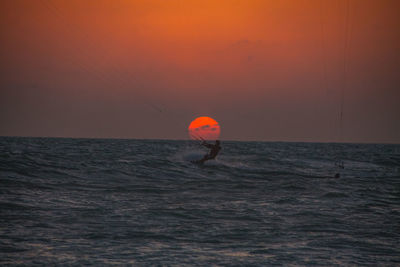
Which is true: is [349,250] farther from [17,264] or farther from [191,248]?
[17,264]

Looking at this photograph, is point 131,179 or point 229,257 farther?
point 131,179

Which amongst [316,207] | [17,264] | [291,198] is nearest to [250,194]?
[291,198]

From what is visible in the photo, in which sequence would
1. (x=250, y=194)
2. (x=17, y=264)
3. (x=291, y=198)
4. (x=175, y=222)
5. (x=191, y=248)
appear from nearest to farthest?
(x=17, y=264) < (x=191, y=248) < (x=175, y=222) < (x=291, y=198) < (x=250, y=194)

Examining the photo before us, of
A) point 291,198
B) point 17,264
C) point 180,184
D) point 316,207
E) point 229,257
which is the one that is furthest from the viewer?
point 180,184

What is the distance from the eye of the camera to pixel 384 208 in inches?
591

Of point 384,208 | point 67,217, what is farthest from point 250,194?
point 67,217

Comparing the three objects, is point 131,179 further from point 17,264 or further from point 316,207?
point 17,264

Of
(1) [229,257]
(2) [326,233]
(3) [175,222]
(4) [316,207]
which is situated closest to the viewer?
(1) [229,257]

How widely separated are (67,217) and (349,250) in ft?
23.0

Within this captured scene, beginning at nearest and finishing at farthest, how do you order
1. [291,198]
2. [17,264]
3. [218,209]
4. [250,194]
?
[17,264]
[218,209]
[291,198]
[250,194]

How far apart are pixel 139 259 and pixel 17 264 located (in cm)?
207

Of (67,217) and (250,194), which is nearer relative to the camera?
(67,217)

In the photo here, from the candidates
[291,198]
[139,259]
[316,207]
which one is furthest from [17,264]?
[291,198]

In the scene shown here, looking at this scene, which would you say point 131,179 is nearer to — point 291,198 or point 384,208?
point 291,198
